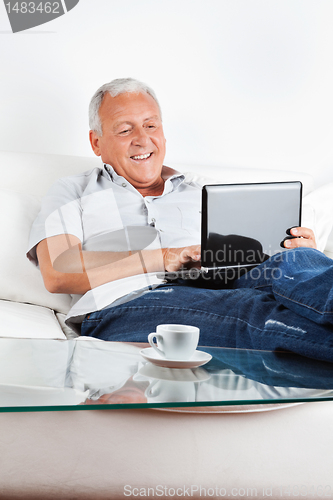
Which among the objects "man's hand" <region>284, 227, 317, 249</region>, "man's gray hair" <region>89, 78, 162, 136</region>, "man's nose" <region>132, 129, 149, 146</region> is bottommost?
"man's hand" <region>284, 227, 317, 249</region>

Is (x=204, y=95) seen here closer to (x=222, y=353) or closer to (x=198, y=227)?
(x=198, y=227)

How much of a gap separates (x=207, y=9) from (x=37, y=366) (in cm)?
175

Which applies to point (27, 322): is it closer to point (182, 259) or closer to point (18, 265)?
point (18, 265)

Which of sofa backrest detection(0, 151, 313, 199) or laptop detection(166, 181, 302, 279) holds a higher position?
sofa backrest detection(0, 151, 313, 199)

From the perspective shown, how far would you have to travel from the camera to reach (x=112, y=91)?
1428 mm

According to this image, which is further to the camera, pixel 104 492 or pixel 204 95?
pixel 204 95

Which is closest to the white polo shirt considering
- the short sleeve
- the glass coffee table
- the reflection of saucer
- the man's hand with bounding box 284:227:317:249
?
the short sleeve

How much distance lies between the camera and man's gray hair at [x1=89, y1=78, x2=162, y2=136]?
1429mm

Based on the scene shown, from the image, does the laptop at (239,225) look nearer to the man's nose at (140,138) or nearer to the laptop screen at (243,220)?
the laptop screen at (243,220)

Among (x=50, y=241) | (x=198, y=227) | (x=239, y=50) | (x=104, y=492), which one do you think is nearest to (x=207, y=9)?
(x=239, y=50)

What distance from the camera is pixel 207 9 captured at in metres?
1.86

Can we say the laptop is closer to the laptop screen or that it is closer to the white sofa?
the laptop screen

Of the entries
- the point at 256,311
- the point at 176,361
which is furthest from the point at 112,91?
the point at 176,361

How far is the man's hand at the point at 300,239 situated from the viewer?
3.91 ft
